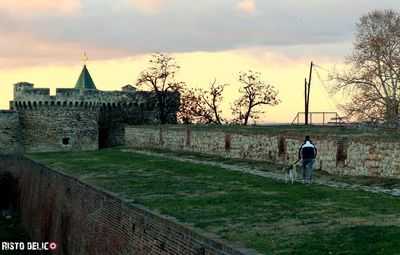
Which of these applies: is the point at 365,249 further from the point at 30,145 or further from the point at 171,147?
the point at 30,145

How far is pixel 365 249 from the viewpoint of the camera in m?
7.77

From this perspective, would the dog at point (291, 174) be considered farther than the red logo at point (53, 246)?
No

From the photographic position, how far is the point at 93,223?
15266 mm

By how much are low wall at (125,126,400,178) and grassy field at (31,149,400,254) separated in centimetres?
201

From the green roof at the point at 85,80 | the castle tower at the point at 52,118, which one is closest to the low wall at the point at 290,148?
the castle tower at the point at 52,118

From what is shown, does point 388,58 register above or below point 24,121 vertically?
above

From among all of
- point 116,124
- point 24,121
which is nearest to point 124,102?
point 116,124

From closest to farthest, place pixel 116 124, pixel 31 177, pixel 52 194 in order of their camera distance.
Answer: pixel 52 194 → pixel 31 177 → pixel 116 124

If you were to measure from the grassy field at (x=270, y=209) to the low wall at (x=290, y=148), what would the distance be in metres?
2.01

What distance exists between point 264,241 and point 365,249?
4.44 feet

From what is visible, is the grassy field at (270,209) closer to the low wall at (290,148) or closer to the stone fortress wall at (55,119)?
the low wall at (290,148)

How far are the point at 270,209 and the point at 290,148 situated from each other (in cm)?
822

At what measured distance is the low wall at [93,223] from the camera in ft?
31.7

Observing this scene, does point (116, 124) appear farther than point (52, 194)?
Yes
